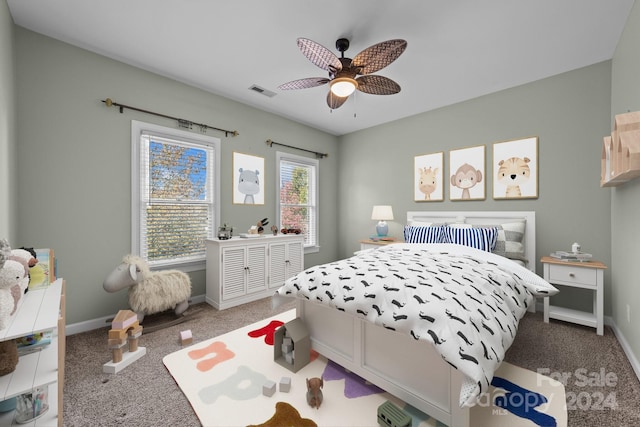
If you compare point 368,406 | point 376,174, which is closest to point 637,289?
point 368,406

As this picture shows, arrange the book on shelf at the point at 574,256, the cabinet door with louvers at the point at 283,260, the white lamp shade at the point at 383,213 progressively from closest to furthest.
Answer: the book on shelf at the point at 574,256 → the cabinet door with louvers at the point at 283,260 → the white lamp shade at the point at 383,213

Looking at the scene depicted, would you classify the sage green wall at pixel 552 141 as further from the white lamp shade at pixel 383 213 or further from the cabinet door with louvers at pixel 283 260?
the cabinet door with louvers at pixel 283 260

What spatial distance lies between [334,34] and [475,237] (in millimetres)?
2525

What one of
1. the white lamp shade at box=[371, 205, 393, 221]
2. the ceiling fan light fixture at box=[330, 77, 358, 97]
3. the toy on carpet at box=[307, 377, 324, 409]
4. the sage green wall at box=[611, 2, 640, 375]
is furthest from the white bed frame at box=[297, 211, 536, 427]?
the white lamp shade at box=[371, 205, 393, 221]

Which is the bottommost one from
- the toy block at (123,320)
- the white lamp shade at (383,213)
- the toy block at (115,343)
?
the toy block at (115,343)

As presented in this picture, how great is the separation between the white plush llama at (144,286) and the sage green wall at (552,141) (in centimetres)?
335

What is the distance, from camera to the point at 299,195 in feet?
15.2

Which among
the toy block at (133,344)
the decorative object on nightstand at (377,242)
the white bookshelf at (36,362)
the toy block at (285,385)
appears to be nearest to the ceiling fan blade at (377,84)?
the decorative object on nightstand at (377,242)

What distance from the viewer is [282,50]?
257 centimetres

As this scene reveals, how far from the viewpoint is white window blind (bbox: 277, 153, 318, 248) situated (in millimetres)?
4336

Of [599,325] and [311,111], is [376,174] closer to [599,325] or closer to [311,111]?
[311,111]


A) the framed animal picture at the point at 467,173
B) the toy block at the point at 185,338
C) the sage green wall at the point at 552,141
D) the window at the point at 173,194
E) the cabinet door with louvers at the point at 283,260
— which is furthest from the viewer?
the cabinet door with louvers at the point at 283,260

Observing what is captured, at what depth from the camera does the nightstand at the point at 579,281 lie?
7.92 ft

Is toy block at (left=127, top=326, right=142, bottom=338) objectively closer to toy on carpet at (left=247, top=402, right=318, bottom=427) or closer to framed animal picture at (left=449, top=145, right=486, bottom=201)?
toy on carpet at (left=247, top=402, right=318, bottom=427)
